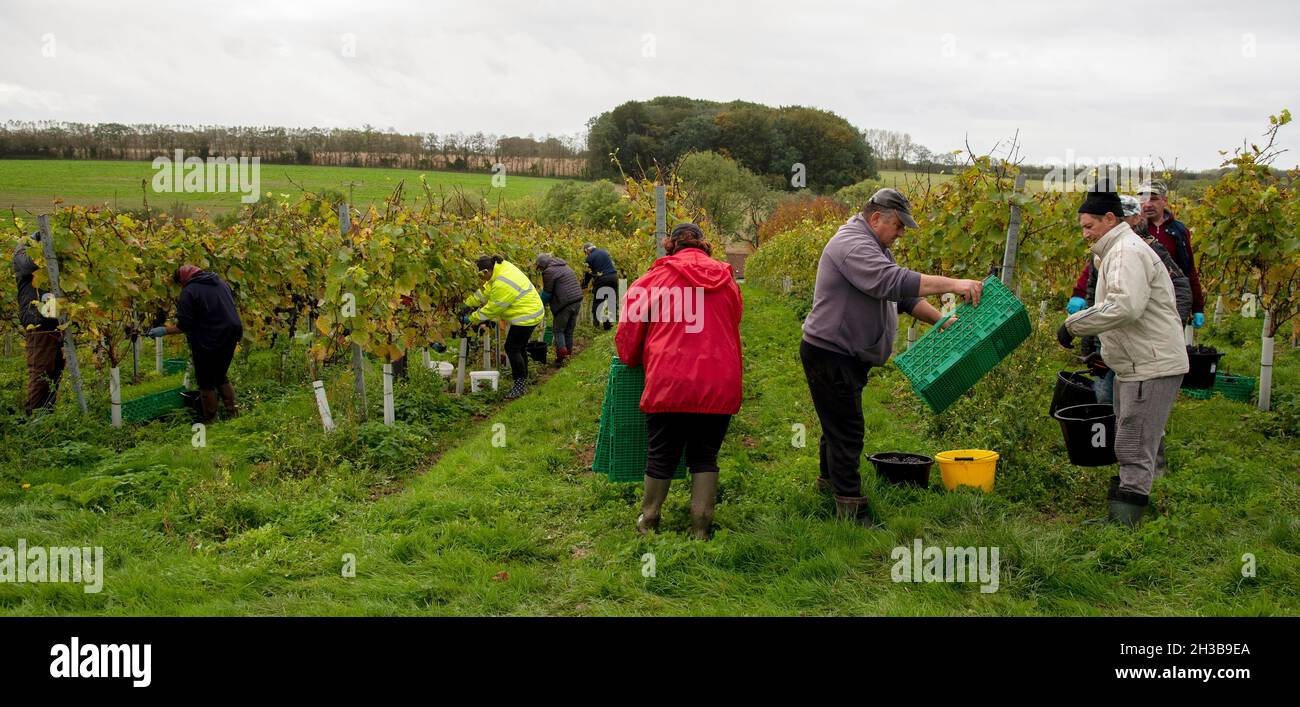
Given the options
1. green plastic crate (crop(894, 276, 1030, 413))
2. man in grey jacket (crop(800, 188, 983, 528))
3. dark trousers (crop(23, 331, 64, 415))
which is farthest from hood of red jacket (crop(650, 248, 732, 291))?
dark trousers (crop(23, 331, 64, 415))

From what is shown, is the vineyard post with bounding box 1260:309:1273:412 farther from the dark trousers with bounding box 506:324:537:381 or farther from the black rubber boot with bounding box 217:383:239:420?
the black rubber boot with bounding box 217:383:239:420

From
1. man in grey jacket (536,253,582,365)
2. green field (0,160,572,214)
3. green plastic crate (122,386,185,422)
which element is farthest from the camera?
green field (0,160,572,214)

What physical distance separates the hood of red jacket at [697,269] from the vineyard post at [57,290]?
20.9 ft

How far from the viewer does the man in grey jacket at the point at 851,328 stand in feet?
15.2

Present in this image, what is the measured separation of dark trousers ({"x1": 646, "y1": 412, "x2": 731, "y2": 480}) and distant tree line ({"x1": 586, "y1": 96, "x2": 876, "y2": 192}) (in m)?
52.2

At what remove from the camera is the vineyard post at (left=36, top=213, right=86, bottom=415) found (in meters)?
7.75

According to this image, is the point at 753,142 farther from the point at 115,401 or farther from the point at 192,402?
the point at 115,401

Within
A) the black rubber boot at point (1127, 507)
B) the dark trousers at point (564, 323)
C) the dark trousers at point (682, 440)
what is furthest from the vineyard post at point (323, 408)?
the black rubber boot at point (1127, 507)

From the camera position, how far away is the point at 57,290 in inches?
310

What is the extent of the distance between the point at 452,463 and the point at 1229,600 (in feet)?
16.6

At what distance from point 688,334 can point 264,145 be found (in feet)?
134

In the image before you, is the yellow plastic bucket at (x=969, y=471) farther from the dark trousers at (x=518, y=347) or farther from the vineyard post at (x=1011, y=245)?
the dark trousers at (x=518, y=347)

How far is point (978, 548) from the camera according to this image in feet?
13.9
